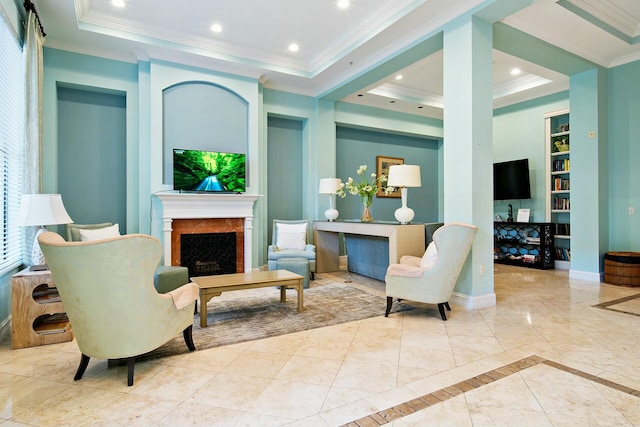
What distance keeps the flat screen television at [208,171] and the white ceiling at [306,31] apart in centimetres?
136

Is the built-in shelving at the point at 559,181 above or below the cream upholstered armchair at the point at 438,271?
above

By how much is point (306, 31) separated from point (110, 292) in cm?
418

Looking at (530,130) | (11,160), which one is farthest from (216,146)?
(530,130)

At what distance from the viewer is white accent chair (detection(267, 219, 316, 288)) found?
504 centimetres

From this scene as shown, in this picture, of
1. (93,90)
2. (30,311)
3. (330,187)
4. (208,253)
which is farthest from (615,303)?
(93,90)

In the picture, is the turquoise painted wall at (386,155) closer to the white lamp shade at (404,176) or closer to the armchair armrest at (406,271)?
the white lamp shade at (404,176)

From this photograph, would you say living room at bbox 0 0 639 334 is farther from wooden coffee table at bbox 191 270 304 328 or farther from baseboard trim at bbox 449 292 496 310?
wooden coffee table at bbox 191 270 304 328

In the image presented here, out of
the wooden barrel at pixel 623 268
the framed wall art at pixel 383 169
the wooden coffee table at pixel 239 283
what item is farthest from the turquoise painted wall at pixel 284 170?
the wooden barrel at pixel 623 268

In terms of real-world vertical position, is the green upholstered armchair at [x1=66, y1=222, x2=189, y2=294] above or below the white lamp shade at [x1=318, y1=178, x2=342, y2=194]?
below

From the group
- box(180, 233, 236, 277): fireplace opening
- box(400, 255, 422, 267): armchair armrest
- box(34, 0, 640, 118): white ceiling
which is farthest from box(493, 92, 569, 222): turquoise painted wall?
box(180, 233, 236, 277): fireplace opening

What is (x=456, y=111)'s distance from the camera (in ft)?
12.9

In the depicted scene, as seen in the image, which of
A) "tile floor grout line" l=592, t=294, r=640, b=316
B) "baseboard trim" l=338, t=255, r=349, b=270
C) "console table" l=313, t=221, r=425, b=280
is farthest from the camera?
"baseboard trim" l=338, t=255, r=349, b=270

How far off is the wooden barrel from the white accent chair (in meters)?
4.14

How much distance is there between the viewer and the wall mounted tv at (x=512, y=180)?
21.8ft
